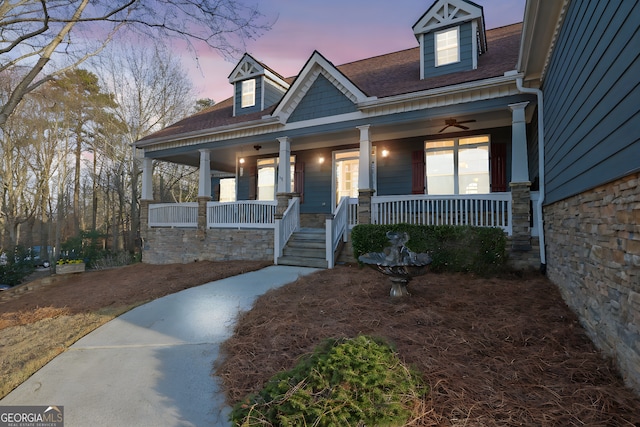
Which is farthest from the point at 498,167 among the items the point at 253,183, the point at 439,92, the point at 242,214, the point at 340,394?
the point at 253,183

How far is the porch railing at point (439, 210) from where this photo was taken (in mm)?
6301

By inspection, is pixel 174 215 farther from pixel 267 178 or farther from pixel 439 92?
pixel 439 92

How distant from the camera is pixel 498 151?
799cm

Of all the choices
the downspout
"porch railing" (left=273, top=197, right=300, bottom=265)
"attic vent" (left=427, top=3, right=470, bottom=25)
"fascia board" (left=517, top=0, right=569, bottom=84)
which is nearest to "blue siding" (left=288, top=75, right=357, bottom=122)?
"porch railing" (left=273, top=197, right=300, bottom=265)

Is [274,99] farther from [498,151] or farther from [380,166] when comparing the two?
[498,151]

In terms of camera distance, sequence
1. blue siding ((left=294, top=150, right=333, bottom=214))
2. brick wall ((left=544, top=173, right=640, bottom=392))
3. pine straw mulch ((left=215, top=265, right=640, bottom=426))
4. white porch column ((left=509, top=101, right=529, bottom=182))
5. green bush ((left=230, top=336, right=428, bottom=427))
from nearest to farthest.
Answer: green bush ((left=230, top=336, right=428, bottom=427)) < pine straw mulch ((left=215, top=265, right=640, bottom=426)) < brick wall ((left=544, top=173, right=640, bottom=392)) < white porch column ((left=509, top=101, right=529, bottom=182)) < blue siding ((left=294, top=150, right=333, bottom=214))

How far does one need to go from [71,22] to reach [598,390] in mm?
9083

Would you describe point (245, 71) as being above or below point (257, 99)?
above

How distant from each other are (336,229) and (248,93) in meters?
6.33

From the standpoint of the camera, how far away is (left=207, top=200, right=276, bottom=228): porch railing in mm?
8906

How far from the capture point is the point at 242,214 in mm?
9289

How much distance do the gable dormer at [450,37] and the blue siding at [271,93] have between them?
4897mm

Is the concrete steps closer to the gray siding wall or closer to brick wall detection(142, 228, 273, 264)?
brick wall detection(142, 228, 273, 264)

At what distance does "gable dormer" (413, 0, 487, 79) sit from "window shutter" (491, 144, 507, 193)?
2094 mm
